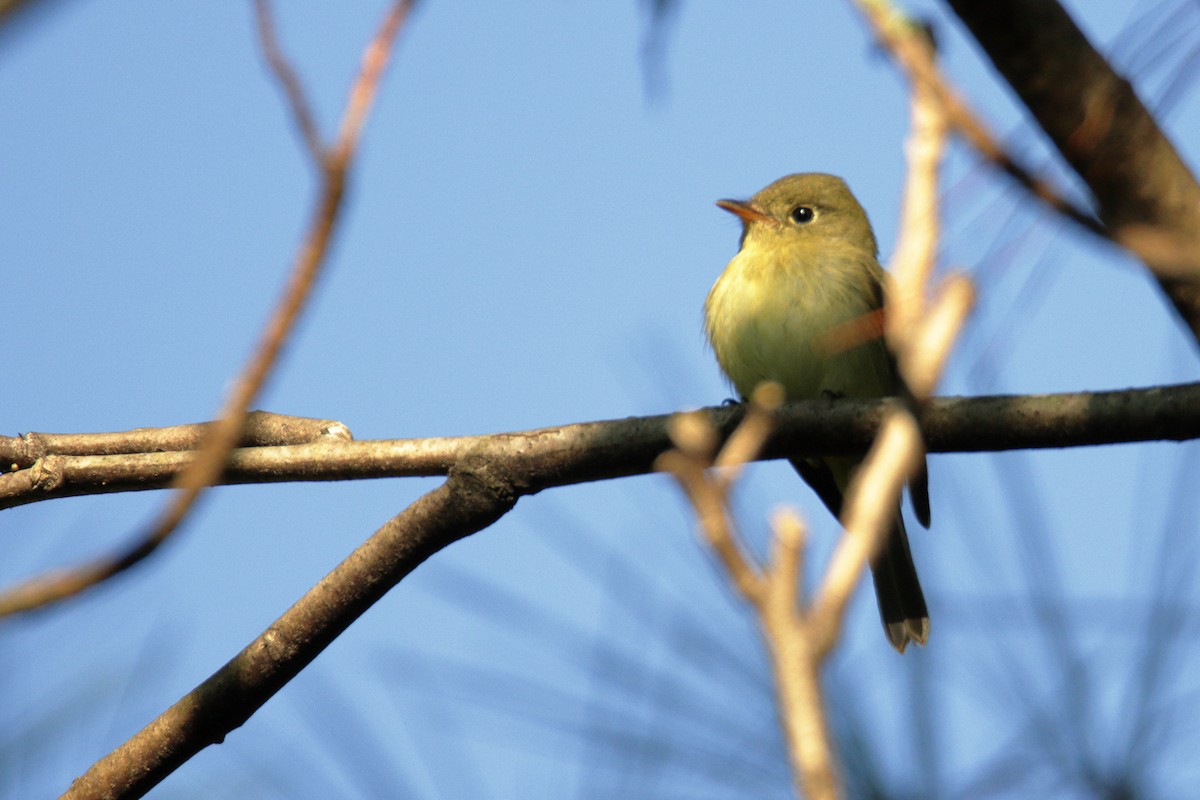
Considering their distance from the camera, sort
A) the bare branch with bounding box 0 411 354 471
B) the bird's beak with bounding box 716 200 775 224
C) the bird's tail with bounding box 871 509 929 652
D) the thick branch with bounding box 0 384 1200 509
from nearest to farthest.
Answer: the thick branch with bounding box 0 384 1200 509, the bare branch with bounding box 0 411 354 471, the bird's tail with bounding box 871 509 929 652, the bird's beak with bounding box 716 200 775 224

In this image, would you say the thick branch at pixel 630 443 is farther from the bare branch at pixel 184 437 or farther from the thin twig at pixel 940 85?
the thin twig at pixel 940 85

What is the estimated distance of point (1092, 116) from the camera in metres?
2.01

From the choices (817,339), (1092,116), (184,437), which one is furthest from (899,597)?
(1092,116)

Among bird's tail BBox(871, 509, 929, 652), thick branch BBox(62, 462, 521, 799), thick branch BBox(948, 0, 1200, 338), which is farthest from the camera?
bird's tail BBox(871, 509, 929, 652)

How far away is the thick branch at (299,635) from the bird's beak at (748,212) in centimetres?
→ 317

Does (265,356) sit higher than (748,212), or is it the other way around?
(748,212)

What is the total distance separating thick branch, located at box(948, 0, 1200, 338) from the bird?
9.51 feet

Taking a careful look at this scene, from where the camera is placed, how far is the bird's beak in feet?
19.8

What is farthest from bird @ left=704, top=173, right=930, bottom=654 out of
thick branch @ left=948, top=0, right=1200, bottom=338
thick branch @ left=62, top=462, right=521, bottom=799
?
thick branch @ left=948, top=0, right=1200, bottom=338

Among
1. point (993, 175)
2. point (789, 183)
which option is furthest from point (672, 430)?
point (789, 183)

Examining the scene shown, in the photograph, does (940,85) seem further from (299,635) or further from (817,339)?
(817,339)

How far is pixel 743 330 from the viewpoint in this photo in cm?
539

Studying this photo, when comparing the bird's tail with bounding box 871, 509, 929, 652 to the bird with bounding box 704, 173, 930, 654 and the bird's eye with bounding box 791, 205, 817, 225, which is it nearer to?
the bird with bounding box 704, 173, 930, 654

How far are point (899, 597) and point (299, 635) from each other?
306cm
